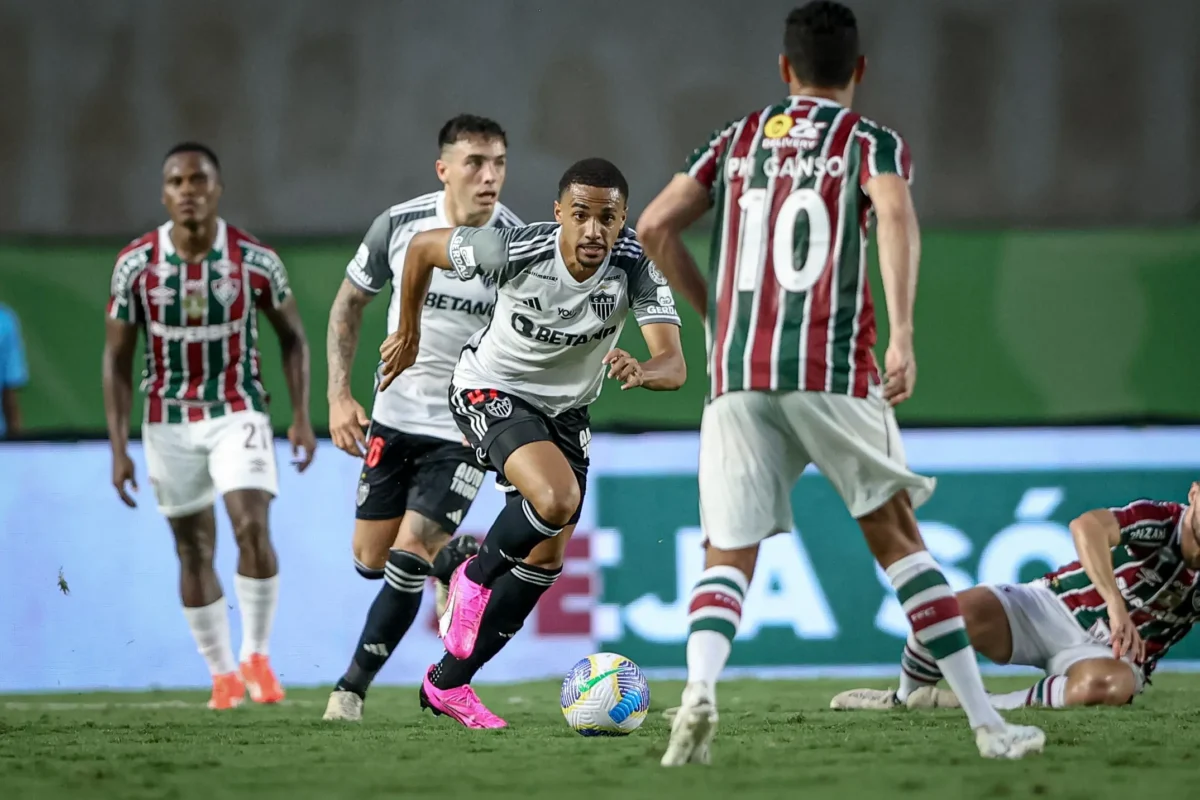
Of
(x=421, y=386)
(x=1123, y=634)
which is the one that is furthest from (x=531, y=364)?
(x=1123, y=634)

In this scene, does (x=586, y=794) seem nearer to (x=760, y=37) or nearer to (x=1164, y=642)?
(x=1164, y=642)

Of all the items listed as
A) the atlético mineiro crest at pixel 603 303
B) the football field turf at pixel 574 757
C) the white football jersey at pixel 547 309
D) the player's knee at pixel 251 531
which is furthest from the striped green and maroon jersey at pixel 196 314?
the atlético mineiro crest at pixel 603 303

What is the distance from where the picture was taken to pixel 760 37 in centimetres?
1036

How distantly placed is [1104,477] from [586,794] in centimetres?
533

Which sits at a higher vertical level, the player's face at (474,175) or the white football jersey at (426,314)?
the player's face at (474,175)

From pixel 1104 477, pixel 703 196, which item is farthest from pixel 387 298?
pixel 703 196

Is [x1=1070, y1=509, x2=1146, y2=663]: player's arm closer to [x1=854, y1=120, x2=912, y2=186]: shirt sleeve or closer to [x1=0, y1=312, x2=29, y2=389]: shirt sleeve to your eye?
[x1=854, y1=120, x2=912, y2=186]: shirt sleeve

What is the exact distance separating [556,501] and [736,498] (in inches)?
40.9

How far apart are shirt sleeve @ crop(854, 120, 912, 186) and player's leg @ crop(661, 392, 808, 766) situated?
0.60 m

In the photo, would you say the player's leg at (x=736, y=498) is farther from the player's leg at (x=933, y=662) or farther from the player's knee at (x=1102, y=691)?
the player's knee at (x=1102, y=691)

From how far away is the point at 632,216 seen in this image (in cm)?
988

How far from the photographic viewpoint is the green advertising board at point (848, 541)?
321 inches

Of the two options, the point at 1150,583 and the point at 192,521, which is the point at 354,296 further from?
the point at 1150,583

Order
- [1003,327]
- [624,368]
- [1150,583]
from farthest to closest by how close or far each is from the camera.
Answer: [1003,327] → [1150,583] → [624,368]
